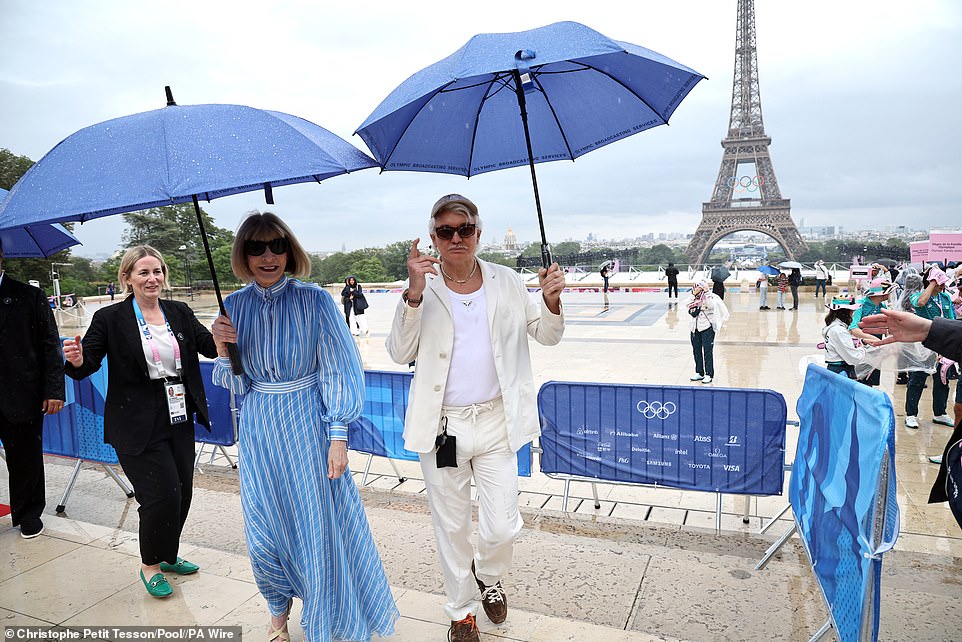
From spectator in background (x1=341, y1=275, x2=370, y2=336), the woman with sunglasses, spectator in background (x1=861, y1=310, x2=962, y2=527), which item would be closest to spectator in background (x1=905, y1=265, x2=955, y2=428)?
spectator in background (x1=861, y1=310, x2=962, y2=527)

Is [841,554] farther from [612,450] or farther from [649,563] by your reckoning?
[612,450]

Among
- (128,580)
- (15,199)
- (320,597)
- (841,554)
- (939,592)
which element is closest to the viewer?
(15,199)

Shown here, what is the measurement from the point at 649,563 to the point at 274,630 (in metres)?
1.92

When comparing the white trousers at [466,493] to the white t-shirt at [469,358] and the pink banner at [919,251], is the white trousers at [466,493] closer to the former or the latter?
the white t-shirt at [469,358]

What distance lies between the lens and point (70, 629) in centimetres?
285

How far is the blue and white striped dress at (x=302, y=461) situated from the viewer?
2.52m

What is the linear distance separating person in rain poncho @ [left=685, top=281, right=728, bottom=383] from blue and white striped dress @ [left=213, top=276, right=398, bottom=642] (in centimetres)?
683

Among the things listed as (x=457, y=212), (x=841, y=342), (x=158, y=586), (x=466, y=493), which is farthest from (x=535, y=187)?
(x=841, y=342)

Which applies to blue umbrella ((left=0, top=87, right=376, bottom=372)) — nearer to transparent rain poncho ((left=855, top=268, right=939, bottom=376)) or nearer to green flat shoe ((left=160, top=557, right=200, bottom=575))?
green flat shoe ((left=160, top=557, right=200, bottom=575))

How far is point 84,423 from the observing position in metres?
4.86

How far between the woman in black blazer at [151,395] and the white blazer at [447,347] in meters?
1.38

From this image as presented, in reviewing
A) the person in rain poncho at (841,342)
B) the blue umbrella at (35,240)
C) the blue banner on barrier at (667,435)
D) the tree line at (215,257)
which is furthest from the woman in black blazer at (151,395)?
the tree line at (215,257)

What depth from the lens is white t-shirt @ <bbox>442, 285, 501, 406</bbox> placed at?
2.62 m

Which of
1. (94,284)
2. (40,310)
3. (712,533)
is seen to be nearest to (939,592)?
(712,533)
